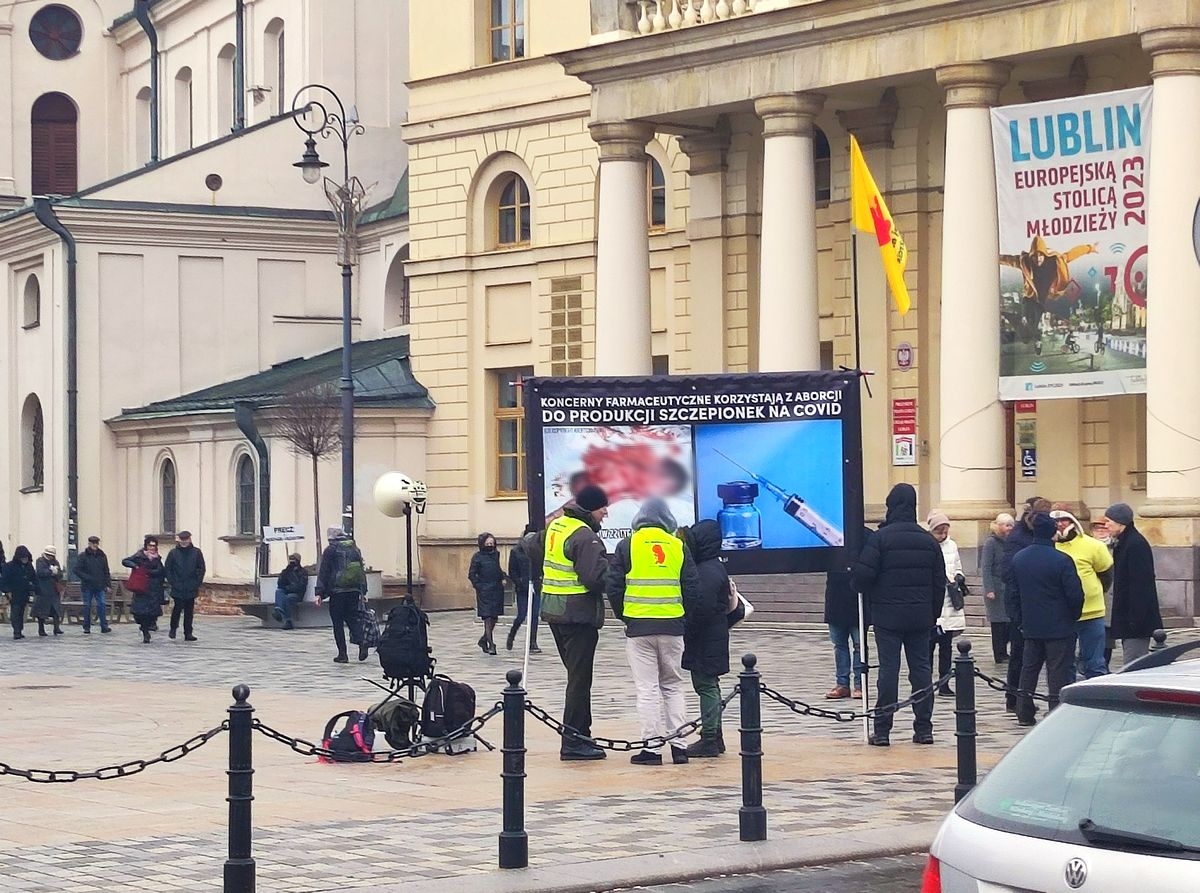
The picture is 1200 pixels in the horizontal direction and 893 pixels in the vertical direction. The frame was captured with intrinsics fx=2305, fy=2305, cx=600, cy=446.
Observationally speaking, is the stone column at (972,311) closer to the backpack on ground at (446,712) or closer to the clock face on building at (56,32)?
the backpack on ground at (446,712)

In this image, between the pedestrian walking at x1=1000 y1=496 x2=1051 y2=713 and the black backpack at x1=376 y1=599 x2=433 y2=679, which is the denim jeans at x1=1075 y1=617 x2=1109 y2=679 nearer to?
the pedestrian walking at x1=1000 y1=496 x2=1051 y2=713

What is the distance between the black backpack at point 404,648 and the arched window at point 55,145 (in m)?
45.6

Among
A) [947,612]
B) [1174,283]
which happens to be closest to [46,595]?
[1174,283]

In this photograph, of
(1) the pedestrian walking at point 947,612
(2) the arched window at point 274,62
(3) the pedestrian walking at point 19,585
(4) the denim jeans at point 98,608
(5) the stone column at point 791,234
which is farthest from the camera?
(2) the arched window at point 274,62

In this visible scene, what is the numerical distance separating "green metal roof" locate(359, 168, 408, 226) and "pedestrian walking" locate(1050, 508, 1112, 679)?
30183 mm

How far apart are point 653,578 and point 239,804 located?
5.40 metres

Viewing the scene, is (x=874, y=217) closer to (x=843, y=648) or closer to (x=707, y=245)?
(x=707, y=245)

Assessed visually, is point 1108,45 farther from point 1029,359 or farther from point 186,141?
point 186,141

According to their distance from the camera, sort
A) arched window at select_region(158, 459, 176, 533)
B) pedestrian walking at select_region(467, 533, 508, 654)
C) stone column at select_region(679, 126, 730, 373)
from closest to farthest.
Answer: pedestrian walking at select_region(467, 533, 508, 654) < stone column at select_region(679, 126, 730, 373) < arched window at select_region(158, 459, 176, 533)

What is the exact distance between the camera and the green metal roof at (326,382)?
4300 centimetres

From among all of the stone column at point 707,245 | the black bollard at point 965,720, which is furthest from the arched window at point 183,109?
the black bollard at point 965,720

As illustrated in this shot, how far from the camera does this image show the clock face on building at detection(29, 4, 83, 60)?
60.1 metres

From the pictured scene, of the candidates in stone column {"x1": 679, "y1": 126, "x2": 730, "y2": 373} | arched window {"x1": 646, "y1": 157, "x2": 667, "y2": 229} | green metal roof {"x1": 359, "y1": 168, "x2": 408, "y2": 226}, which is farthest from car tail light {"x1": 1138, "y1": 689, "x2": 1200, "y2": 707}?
green metal roof {"x1": 359, "y1": 168, "x2": 408, "y2": 226}

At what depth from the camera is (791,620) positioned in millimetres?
32500
